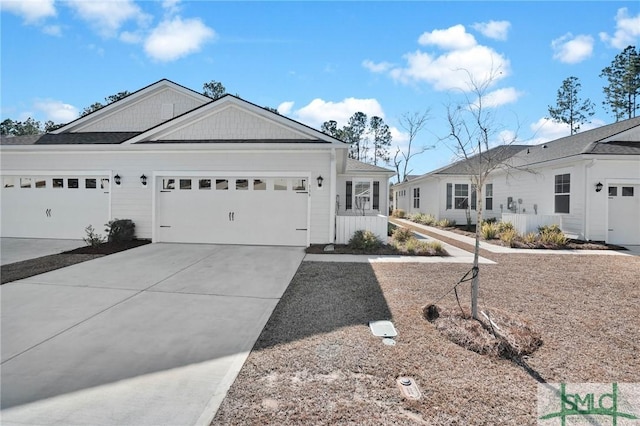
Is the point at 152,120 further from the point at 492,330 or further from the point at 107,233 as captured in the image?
the point at 492,330

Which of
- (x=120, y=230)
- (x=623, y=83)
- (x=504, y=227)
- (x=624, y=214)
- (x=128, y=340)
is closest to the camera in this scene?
(x=128, y=340)

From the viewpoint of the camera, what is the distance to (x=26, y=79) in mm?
12117

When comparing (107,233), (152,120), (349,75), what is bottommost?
(107,233)

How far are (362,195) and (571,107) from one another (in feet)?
105

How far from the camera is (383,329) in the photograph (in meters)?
4.14

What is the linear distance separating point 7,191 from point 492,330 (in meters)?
16.1

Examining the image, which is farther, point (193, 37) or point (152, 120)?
point (152, 120)

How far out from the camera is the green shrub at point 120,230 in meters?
10.7

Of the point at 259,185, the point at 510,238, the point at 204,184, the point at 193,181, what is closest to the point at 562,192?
the point at 510,238

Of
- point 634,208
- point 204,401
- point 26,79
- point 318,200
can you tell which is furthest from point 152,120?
point 634,208

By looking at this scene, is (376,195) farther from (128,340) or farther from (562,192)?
(128,340)

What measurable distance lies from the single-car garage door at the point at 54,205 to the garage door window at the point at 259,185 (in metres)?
5.41

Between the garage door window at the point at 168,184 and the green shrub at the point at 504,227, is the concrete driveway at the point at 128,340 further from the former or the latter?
the green shrub at the point at 504,227

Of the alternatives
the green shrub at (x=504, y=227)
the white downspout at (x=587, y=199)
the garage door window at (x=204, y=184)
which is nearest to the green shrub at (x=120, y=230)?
the garage door window at (x=204, y=184)
